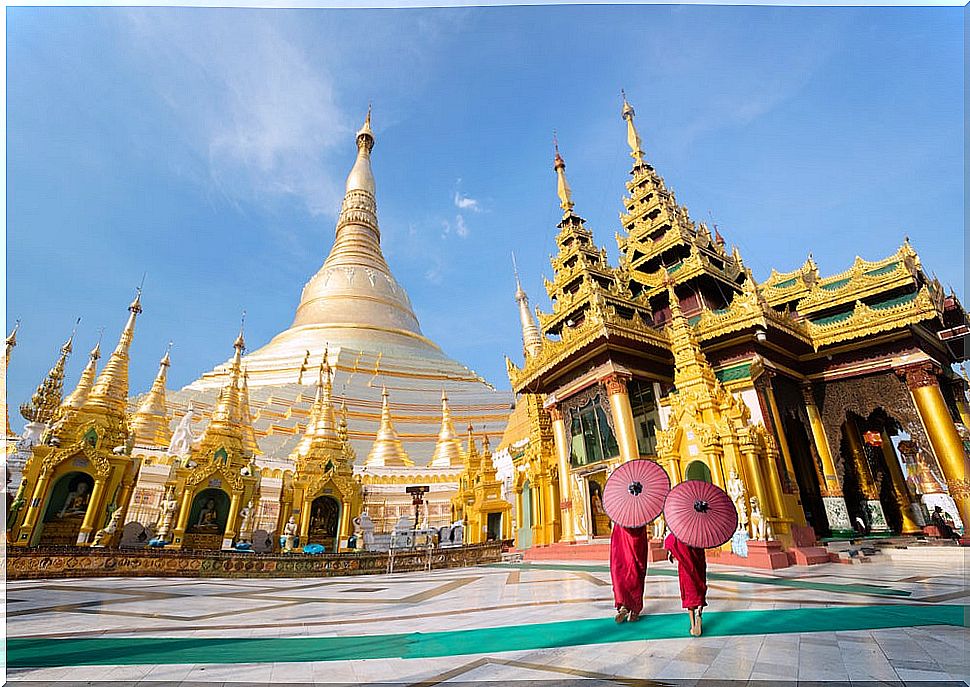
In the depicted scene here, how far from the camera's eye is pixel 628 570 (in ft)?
12.4

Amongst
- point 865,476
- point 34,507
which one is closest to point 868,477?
point 865,476

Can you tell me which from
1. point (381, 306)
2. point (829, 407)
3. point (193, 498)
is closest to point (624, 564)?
point (829, 407)

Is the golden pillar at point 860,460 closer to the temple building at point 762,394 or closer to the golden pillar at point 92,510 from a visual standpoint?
the temple building at point 762,394

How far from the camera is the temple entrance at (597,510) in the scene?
39.7ft

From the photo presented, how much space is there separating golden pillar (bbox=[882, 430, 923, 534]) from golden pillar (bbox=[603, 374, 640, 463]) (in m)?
7.67

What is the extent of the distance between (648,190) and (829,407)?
30.7ft

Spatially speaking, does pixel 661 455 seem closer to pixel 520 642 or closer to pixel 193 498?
pixel 520 642

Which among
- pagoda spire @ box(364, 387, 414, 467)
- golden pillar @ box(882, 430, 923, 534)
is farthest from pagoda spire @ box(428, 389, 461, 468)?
golden pillar @ box(882, 430, 923, 534)

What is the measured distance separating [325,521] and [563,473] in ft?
26.1

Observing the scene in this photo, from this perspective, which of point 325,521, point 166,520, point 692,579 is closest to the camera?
point 692,579

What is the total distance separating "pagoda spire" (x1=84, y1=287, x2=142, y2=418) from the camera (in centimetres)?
1295

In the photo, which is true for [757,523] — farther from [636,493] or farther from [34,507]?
[34,507]

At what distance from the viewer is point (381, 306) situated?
4069cm

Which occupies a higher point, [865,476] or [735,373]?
[735,373]
